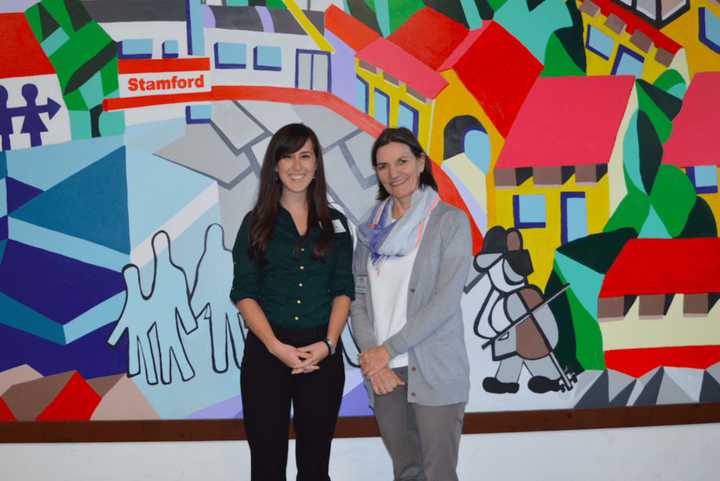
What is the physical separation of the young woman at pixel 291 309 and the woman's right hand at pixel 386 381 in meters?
A: 0.12

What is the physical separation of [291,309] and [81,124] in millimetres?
1393

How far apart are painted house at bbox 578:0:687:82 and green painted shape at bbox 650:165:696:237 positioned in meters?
0.44

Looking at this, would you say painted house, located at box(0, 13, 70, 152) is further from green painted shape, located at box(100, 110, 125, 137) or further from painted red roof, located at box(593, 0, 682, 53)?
painted red roof, located at box(593, 0, 682, 53)

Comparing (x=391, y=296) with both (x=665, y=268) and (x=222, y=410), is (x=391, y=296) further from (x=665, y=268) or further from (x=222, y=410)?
(x=665, y=268)

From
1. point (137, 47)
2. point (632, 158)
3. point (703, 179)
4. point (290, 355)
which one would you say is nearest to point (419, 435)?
point (290, 355)

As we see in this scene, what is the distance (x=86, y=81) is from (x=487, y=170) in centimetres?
177

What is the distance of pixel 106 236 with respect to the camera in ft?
8.02

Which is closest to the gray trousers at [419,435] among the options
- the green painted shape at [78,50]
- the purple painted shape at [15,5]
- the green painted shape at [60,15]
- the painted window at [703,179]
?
the painted window at [703,179]

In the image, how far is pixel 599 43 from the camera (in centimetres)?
255

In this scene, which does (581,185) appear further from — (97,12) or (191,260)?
(97,12)

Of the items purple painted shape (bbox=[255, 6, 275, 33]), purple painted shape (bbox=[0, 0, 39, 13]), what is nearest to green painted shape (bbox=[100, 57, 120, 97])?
purple painted shape (bbox=[0, 0, 39, 13])

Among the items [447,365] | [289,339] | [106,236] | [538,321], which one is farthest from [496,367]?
[106,236]

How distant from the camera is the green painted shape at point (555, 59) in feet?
8.29

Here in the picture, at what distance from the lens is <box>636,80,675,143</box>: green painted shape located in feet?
8.45
